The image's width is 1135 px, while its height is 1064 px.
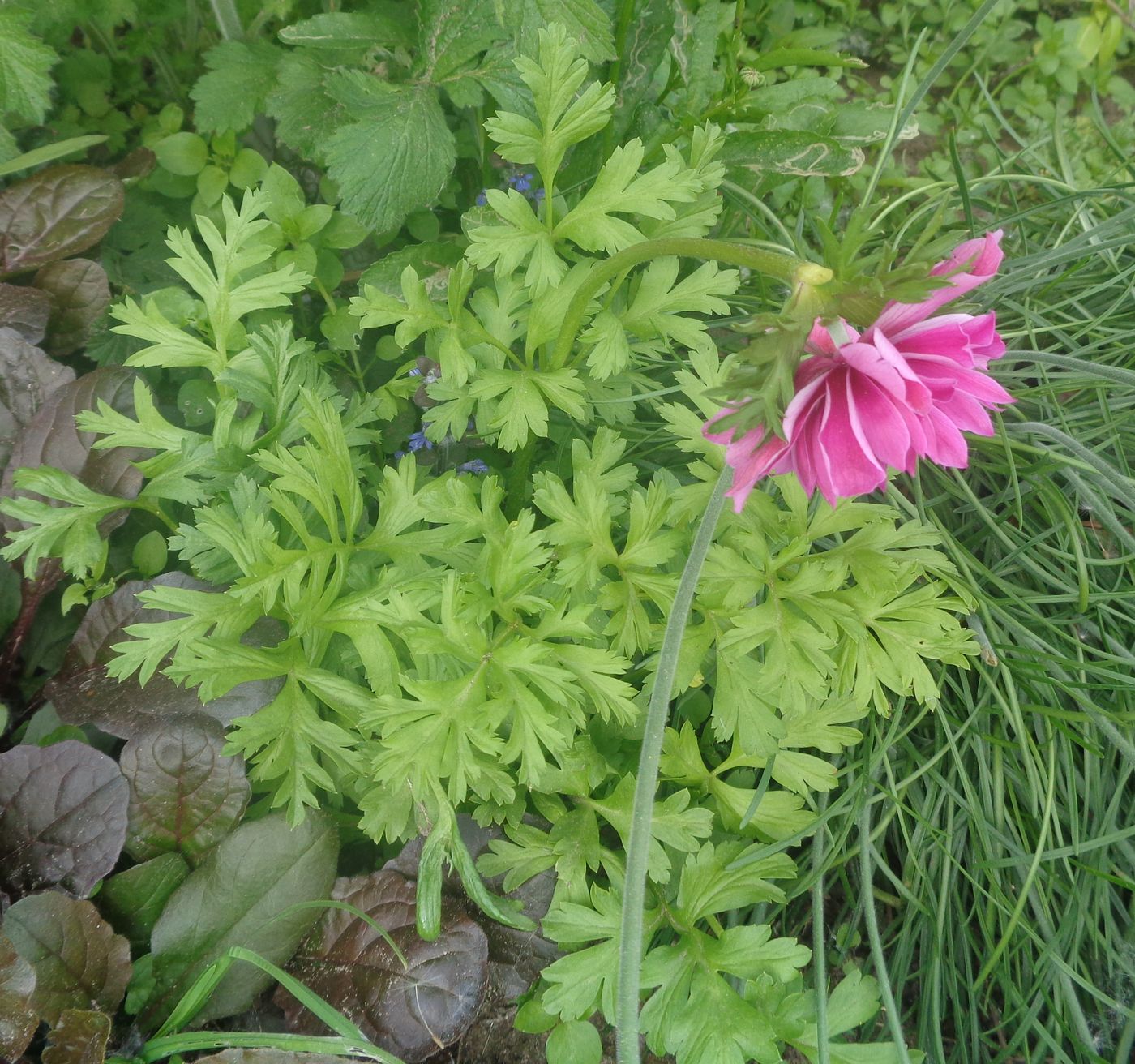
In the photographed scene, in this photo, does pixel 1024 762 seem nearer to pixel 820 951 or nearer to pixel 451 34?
pixel 820 951

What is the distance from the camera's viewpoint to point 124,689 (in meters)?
1.51

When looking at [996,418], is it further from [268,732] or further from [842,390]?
[268,732]

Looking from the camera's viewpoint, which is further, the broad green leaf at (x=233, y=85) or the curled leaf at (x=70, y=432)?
the broad green leaf at (x=233, y=85)

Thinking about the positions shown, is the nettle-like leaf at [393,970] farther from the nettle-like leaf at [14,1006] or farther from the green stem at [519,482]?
the green stem at [519,482]

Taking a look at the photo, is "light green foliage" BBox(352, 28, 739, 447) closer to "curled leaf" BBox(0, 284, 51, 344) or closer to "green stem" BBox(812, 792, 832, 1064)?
"green stem" BBox(812, 792, 832, 1064)

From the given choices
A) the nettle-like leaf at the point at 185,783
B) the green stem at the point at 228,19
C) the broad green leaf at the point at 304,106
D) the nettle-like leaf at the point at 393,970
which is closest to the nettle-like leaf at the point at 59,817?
the nettle-like leaf at the point at 185,783

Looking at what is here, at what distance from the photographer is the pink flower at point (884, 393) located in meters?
0.74

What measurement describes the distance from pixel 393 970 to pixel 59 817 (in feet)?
2.03

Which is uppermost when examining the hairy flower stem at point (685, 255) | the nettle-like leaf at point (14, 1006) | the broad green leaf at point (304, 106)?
the broad green leaf at point (304, 106)

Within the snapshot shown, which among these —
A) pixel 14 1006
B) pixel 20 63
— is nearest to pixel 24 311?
pixel 20 63

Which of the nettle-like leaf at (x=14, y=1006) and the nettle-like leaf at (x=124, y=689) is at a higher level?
the nettle-like leaf at (x=124, y=689)

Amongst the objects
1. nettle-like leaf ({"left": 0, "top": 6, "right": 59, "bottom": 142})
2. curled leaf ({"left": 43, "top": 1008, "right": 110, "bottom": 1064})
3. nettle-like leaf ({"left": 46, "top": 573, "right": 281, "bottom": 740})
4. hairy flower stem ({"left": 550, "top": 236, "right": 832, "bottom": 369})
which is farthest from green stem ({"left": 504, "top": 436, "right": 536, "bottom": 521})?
nettle-like leaf ({"left": 0, "top": 6, "right": 59, "bottom": 142})

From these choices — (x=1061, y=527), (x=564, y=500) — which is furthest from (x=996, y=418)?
(x=564, y=500)

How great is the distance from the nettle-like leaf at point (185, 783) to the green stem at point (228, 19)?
1.56 meters
